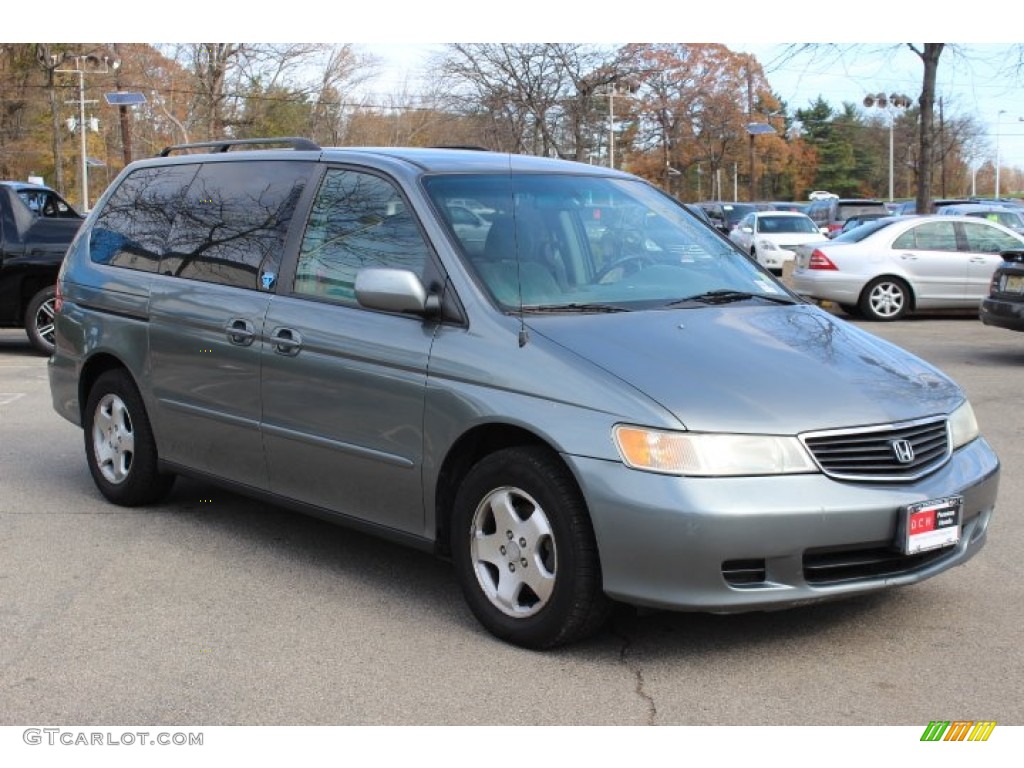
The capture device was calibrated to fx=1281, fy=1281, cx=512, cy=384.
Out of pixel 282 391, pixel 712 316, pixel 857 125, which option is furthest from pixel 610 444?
pixel 857 125

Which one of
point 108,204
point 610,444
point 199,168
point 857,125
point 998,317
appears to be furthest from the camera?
point 857,125

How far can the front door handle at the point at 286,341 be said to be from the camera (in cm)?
525

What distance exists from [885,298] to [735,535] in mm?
14351

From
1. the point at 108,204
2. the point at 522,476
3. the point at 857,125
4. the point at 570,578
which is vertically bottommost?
the point at 570,578

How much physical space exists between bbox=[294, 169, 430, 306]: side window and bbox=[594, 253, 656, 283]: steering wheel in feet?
2.31

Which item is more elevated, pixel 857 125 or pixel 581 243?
pixel 857 125

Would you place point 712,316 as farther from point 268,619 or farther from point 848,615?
point 268,619

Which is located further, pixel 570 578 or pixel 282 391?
pixel 282 391

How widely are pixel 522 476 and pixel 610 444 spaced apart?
374 millimetres

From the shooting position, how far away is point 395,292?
4.69 metres

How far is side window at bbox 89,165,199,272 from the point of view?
6.35 metres

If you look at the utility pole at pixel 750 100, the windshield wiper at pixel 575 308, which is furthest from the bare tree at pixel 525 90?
the windshield wiper at pixel 575 308

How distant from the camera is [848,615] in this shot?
4750mm
